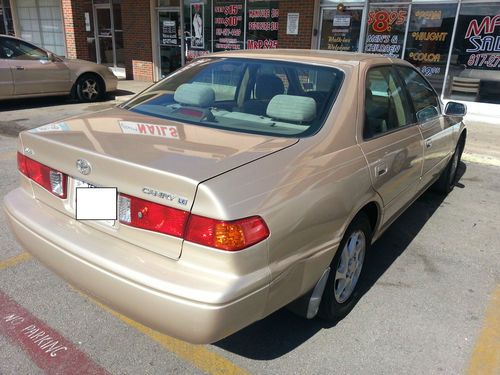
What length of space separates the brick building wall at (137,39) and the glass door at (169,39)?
1.26ft

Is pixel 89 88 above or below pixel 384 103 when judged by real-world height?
below

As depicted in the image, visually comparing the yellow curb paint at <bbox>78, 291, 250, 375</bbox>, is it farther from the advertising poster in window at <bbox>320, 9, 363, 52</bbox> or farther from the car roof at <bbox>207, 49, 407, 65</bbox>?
the advertising poster in window at <bbox>320, 9, 363, 52</bbox>

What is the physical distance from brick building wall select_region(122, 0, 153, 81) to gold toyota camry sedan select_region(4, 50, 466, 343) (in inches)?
459

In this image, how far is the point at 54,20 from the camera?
16500 mm

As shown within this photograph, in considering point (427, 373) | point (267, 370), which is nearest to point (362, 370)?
point (427, 373)

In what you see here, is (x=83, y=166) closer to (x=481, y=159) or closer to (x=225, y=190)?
(x=225, y=190)

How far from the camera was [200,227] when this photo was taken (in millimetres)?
1896

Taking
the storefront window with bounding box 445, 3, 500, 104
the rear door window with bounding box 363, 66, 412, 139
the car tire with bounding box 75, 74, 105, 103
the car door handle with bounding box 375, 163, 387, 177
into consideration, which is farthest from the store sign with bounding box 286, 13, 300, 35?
the car door handle with bounding box 375, 163, 387, 177

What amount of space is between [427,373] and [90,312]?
6.80 feet

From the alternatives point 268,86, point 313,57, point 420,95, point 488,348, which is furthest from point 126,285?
point 420,95

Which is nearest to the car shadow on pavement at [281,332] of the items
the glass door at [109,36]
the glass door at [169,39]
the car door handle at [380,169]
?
the car door handle at [380,169]

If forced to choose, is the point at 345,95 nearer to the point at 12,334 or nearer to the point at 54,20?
the point at 12,334

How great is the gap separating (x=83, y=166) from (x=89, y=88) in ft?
30.2

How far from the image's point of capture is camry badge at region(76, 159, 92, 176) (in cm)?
221
